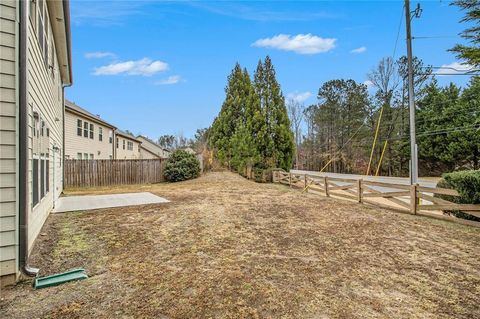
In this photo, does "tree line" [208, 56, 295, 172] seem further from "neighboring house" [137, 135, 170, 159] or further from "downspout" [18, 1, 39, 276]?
"neighboring house" [137, 135, 170, 159]

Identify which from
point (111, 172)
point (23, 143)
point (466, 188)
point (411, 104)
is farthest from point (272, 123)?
point (23, 143)

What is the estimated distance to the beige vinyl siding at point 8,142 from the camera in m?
2.98

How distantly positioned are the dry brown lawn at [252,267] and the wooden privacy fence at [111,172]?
8697 millimetres

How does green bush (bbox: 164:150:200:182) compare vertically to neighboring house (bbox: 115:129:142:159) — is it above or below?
below

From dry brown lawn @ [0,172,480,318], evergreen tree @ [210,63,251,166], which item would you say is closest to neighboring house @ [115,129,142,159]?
evergreen tree @ [210,63,251,166]

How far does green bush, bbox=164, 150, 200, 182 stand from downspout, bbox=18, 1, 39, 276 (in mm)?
13371

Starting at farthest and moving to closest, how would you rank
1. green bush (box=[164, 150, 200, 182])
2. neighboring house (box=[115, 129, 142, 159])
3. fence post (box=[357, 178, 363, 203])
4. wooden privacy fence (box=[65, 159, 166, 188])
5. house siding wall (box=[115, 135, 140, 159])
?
house siding wall (box=[115, 135, 140, 159]), neighboring house (box=[115, 129, 142, 159]), green bush (box=[164, 150, 200, 182]), wooden privacy fence (box=[65, 159, 166, 188]), fence post (box=[357, 178, 363, 203])

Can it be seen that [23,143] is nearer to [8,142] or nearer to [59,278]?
[8,142]

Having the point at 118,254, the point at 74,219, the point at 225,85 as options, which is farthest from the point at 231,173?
the point at 118,254

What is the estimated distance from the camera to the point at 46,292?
2943mm

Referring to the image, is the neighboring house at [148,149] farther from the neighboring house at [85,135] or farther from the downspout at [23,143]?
the downspout at [23,143]

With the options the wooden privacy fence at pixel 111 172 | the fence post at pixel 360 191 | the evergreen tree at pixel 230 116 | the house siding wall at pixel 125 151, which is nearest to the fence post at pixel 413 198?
the fence post at pixel 360 191

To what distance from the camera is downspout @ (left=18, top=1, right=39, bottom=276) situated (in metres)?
3.12

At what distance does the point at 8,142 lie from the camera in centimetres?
301
